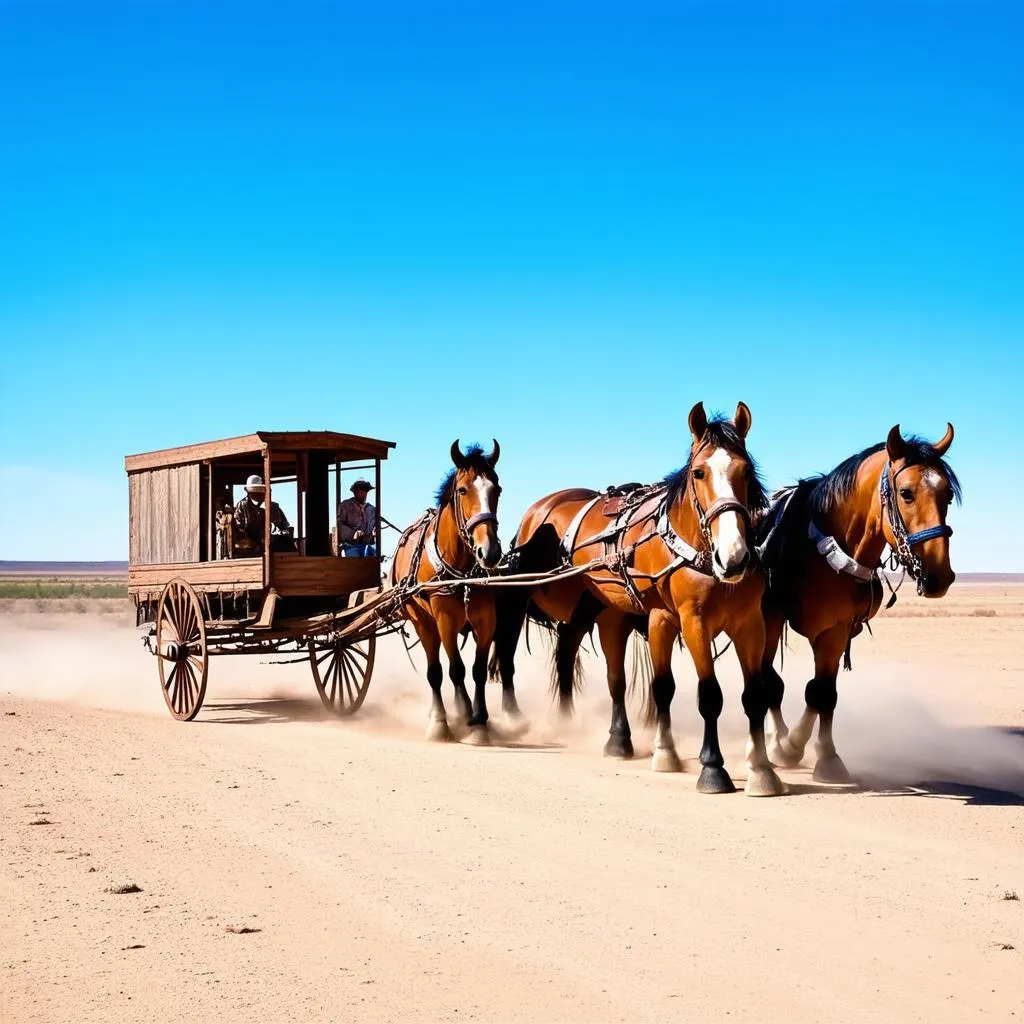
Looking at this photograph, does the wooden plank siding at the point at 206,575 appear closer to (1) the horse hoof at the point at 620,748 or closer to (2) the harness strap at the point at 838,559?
(1) the horse hoof at the point at 620,748

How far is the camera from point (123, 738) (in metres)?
11.4

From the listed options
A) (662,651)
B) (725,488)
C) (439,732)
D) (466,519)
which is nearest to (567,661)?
(439,732)

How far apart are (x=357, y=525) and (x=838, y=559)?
6.52 meters

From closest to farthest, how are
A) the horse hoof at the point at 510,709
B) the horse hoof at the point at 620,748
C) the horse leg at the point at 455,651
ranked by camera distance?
the horse hoof at the point at 620,748 → the horse leg at the point at 455,651 → the horse hoof at the point at 510,709

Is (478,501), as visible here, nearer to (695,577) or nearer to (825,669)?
(695,577)

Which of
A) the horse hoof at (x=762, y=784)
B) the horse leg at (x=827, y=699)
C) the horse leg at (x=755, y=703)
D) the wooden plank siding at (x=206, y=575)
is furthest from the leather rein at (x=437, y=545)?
the horse hoof at (x=762, y=784)

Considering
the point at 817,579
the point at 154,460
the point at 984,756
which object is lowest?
the point at 984,756

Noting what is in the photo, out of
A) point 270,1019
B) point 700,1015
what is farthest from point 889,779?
point 270,1019

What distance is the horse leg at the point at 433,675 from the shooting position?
38.1ft

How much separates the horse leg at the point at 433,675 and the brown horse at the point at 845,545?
3.39 metres

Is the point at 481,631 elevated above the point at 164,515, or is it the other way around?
the point at 164,515

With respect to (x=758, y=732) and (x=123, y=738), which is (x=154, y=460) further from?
(x=758, y=732)

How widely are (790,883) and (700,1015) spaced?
1.87 meters

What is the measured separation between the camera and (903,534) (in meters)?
8.03
